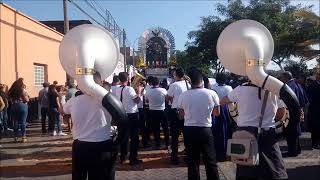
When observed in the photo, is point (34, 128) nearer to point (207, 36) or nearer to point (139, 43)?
point (207, 36)

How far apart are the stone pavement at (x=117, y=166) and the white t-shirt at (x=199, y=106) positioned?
5.92 ft

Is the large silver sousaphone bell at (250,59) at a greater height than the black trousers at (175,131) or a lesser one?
greater

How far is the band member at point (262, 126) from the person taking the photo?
543 cm

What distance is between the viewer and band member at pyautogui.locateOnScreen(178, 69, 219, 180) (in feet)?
22.1

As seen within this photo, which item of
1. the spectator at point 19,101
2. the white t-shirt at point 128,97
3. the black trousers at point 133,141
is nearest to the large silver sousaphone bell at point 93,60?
the white t-shirt at point 128,97

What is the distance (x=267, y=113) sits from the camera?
5.57 metres

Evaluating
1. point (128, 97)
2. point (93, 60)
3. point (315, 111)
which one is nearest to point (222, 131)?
point (128, 97)

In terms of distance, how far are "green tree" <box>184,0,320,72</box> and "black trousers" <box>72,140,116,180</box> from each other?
1982cm

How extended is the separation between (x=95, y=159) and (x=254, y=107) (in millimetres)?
1955

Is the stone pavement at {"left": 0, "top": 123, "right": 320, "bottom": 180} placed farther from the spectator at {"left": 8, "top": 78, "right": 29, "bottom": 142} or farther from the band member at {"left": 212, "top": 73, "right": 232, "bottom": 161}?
the spectator at {"left": 8, "top": 78, "right": 29, "bottom": 142}

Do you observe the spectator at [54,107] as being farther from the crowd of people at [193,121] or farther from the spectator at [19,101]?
the crowd of people at [193,121]

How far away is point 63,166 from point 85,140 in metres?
4.59

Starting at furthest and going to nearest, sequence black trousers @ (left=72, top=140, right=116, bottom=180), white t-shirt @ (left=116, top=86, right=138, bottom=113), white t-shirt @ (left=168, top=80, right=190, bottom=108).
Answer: white t-shirt @ (left=168, top=80, right=190, bottom=108) < white t-shirt @ (left=116, top=86, right=138, bottom=113) < black trousers @ (left=72, top=140, right=116, bottom=180)

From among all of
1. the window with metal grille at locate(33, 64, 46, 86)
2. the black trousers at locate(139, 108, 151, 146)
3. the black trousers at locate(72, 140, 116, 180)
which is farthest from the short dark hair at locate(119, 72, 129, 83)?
the window with metal grille at locate(33, 64, 46, 86)
